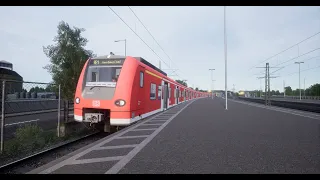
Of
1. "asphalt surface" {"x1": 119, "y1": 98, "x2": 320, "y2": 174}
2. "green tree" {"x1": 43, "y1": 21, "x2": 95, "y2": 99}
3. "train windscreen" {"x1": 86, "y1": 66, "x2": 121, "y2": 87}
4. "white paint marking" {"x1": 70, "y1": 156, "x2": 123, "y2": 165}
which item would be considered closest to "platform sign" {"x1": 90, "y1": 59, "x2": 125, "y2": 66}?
"train windscreen" {"x1": 86, "y1": 66, "x2": 121, "y2": 87}

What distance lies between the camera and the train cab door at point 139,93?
7997 millimetres

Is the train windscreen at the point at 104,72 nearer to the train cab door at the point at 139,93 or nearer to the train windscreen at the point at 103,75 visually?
the train windscreen at the point at 103,75

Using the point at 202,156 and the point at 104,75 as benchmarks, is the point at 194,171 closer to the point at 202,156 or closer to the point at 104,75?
the point at 202,156

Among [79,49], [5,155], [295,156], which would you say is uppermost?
[79,49]

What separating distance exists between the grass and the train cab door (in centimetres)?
346

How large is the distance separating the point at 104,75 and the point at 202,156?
511 cm

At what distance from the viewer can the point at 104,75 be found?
8.07 meters

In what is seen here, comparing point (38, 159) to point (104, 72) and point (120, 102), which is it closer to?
point (120, 102)

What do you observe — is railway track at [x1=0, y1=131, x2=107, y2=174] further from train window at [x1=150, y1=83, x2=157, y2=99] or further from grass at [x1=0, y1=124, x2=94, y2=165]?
train window at [x1=150, y1=83, x2=157, y2=99]

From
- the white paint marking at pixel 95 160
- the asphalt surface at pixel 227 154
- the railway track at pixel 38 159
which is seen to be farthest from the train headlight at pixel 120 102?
the white paint marking at pixel 95 160

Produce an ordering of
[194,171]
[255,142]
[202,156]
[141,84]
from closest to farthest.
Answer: [194,171], [202,156], [255,142], [141,84]

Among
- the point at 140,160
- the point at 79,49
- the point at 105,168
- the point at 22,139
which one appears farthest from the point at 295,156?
the point at 79,49

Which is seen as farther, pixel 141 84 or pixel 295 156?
pixel 141 84

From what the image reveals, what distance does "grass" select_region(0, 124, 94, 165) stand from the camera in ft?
20.7
